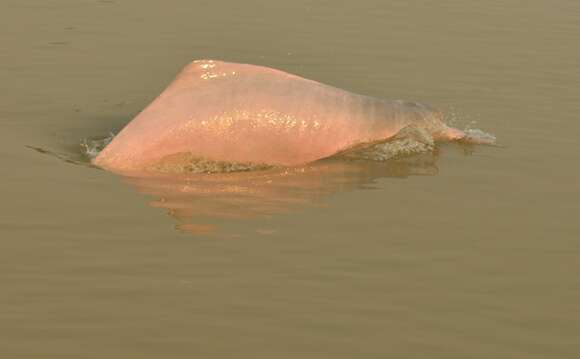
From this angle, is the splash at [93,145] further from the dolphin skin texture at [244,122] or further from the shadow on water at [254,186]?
the dolphin skin texture at [244,122]

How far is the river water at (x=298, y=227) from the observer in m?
6.14

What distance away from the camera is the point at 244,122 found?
29.7 feet

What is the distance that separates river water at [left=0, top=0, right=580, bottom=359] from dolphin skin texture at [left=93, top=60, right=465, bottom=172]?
0.77 feet

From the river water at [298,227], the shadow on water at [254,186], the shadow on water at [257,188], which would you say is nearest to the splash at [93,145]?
the shadow on water at [254,186]

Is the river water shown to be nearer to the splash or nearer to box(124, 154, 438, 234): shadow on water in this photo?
box(124, 154, 438, 234): shadow on water

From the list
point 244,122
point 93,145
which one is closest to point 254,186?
point 244,122

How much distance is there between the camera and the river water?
6141 mm

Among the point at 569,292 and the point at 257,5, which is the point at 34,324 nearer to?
the point at 569,292

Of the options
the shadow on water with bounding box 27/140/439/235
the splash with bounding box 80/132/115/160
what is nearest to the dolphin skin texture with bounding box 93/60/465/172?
the shadow on water with bounding box 27/140/439/235

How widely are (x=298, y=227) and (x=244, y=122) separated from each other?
1.52 m

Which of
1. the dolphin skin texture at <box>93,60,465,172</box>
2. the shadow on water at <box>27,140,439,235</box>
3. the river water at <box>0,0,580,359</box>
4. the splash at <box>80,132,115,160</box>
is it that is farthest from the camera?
the splash at <box>80,132,115,160</box>

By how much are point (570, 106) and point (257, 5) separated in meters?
5.59

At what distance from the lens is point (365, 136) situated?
31.1ft

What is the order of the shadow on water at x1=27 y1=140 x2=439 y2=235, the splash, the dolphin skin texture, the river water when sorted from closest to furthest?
the river water, the shadow on water at x1=27 y1=140 x2=439 y2=235, the dolphin skin texture, the splash
